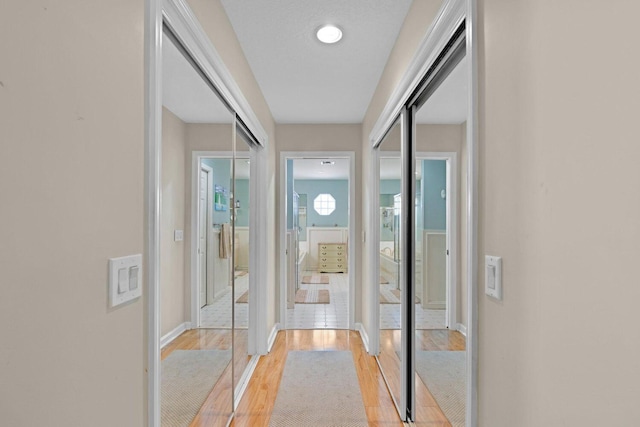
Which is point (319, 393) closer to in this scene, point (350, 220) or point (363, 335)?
point (363, 335)

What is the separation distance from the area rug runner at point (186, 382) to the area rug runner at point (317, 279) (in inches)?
236

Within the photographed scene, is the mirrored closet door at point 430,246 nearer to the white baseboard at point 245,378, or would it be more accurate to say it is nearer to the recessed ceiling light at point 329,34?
the recessed ceiling light at point 329,34

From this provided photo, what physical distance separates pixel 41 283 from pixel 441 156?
1.59m

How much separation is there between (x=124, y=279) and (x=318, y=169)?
7823 mm

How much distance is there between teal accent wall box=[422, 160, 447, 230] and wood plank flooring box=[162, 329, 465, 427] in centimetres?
53

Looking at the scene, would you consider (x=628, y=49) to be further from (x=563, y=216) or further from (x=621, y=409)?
(x=621, y=409)

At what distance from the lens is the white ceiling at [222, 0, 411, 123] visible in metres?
2.11

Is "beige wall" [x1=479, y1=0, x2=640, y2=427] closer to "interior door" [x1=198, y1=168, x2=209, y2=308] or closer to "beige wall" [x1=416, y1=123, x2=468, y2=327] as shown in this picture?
"beige wall" [x1=416, y1=123, x2=468, y2=327]

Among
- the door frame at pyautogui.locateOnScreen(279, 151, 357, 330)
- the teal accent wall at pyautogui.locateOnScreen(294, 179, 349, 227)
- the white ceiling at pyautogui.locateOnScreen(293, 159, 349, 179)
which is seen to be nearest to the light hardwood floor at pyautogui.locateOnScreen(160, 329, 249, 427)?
the door frame at pyautogui.locateOnScreen(279, 151, 357, 330)

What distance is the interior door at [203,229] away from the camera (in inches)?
77.6

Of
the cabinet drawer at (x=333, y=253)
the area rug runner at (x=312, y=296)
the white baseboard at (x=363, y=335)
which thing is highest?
the cabinet drawer at (x=333, y=253)

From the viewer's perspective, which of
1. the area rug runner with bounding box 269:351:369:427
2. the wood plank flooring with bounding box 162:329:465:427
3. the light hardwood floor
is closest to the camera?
the light hardwood floor

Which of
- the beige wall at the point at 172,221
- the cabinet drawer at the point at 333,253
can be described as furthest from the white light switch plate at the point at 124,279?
the cabinet drawer at the point at 333,253

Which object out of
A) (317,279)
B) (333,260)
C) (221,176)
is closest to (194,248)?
(221,176)
